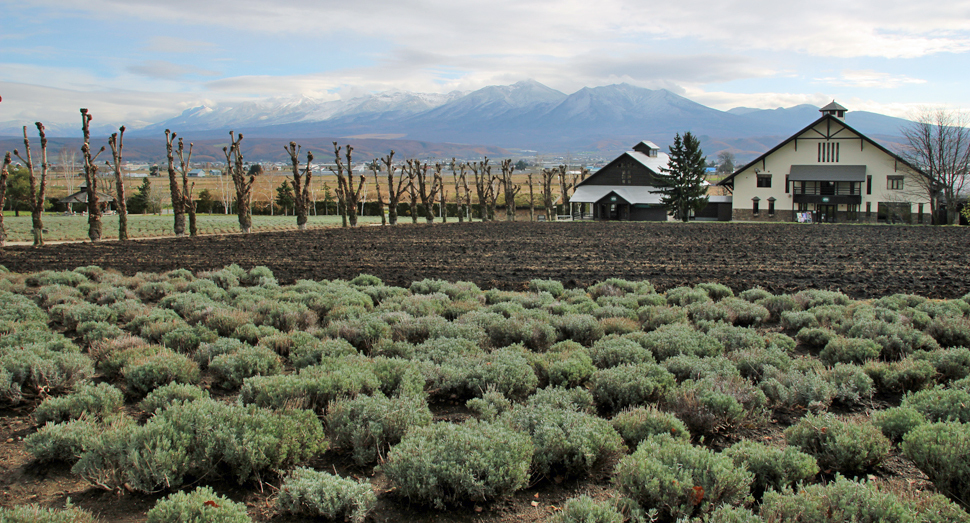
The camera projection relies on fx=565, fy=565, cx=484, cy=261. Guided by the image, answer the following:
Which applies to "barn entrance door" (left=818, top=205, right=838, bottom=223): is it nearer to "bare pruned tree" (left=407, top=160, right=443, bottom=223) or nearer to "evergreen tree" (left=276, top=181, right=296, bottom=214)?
"bare pruned tree" (left=407, top=160, right=443, bottom=223)

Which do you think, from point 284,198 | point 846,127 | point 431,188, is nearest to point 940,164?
point 846,127

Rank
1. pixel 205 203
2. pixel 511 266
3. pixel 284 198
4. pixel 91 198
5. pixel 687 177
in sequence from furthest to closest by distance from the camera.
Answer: pixel 284 198 → pixel 205 203 → pixel 687 177 → pixel 91 198 → pixel 511 266

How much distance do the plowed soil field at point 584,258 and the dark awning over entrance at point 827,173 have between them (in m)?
24.6

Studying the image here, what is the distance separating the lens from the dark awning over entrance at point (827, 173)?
2136 inches

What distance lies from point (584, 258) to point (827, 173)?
1795 inches

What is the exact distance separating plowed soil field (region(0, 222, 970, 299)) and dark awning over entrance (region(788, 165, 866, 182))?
24552 mm

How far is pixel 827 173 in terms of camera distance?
55.3 metres

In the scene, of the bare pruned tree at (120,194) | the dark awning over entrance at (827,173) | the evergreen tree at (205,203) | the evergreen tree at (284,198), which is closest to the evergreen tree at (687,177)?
the dark awning over entrance at (827,173)

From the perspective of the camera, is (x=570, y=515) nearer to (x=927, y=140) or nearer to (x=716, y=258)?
(x=716, y=258)

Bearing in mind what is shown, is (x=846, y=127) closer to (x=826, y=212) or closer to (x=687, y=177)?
(x=826, y=212)

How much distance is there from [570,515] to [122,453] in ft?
12.6

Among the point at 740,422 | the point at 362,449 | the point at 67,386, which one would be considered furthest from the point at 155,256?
the point at 740,422

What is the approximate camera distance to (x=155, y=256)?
22734 millimetres

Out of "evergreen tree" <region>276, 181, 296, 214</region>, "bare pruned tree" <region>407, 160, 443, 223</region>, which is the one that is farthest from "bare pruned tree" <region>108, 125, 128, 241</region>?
"evergreen tree" <region>276, 181, 296, 214</region>
